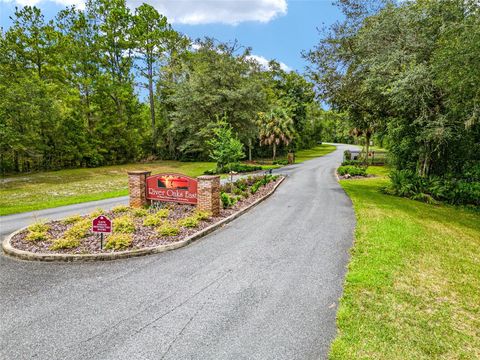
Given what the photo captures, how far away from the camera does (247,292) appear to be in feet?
18.5

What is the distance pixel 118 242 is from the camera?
760cm

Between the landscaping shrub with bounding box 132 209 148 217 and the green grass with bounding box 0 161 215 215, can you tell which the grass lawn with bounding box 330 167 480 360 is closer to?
the landscaping shrub with bounding box 132 209 148 217

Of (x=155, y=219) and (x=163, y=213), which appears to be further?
(x=163, y=213)

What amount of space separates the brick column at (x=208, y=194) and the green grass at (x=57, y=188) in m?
8.11

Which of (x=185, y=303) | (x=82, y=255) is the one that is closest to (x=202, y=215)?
(x=82, y=255)

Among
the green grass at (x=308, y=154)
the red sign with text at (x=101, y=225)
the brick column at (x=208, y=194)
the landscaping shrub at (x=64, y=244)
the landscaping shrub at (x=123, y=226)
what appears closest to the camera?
the red sign with text at (x=101, y=225)

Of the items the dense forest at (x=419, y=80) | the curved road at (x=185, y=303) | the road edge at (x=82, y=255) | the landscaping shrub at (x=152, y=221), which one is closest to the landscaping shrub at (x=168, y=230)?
the road edge at (x=82, y=255)

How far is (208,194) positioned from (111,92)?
3193cm

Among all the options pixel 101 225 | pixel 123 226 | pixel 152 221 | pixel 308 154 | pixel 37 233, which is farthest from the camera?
pixel 308 154

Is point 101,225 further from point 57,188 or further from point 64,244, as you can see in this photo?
point 57,188

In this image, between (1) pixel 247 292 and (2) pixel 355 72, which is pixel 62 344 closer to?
(1) pixel 247 292

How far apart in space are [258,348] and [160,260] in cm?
384

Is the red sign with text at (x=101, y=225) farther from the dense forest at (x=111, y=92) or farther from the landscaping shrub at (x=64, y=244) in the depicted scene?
the dense forest at (x=111, y=92)

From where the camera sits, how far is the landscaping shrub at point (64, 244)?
746 cm
